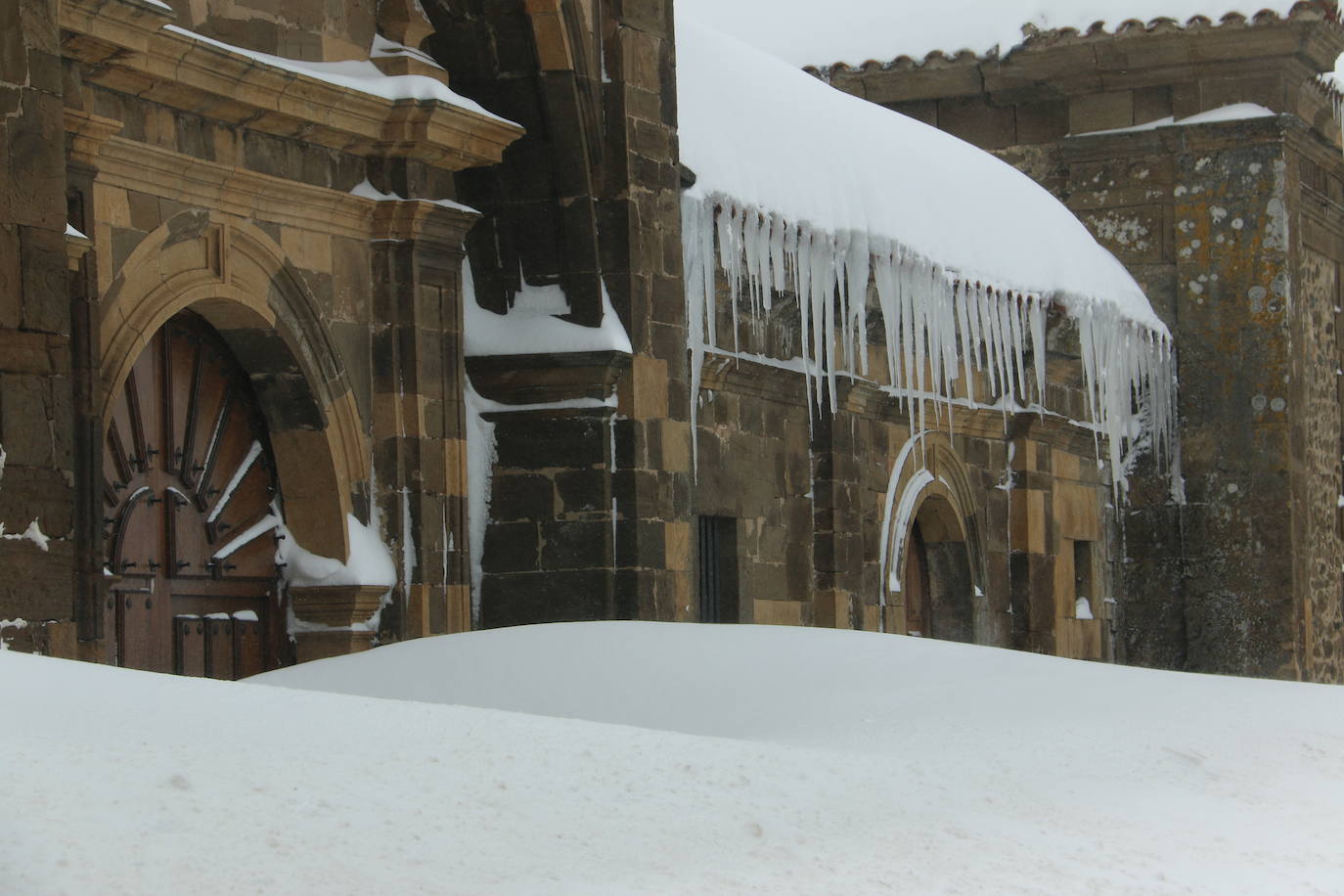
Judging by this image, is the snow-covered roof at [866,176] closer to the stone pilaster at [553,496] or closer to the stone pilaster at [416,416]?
the stone pilaster at [553,496]

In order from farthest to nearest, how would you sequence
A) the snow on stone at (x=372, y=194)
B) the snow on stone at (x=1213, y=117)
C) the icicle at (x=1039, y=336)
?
1. the snow on stone at (x=1213, y=117)
2. the icicle at (x=1039, y=336)
3. the snow on stone at (x=372, y=194)

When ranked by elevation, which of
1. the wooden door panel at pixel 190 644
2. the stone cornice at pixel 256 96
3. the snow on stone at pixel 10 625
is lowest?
the wooden door panel at pixel 190 644

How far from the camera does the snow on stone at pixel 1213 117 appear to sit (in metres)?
18.8

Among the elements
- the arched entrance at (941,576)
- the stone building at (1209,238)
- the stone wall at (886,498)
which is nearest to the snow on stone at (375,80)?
the stone wall at (886,498)

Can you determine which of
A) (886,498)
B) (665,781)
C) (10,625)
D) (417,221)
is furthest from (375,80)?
(886,498)

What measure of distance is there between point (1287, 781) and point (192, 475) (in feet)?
15.8

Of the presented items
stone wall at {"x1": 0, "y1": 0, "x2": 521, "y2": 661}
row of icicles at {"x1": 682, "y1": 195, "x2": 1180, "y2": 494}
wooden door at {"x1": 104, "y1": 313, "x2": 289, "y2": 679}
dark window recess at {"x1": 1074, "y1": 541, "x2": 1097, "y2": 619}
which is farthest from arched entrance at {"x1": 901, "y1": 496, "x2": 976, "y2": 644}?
wooden door at {"x1": 104, "y1": 313, "x2": 289, "y2": 679}

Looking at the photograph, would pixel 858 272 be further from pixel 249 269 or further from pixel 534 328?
pixel 249 269

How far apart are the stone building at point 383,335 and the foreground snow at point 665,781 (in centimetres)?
150

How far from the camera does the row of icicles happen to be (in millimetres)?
12219

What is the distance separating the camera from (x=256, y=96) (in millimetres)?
9047

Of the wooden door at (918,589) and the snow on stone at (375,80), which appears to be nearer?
the snow on stone at (375,80)

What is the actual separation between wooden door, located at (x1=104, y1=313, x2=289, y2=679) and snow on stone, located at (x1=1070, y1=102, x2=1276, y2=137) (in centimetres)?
1136

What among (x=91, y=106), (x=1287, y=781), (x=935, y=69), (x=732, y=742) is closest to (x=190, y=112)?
(x=91, y=106)
